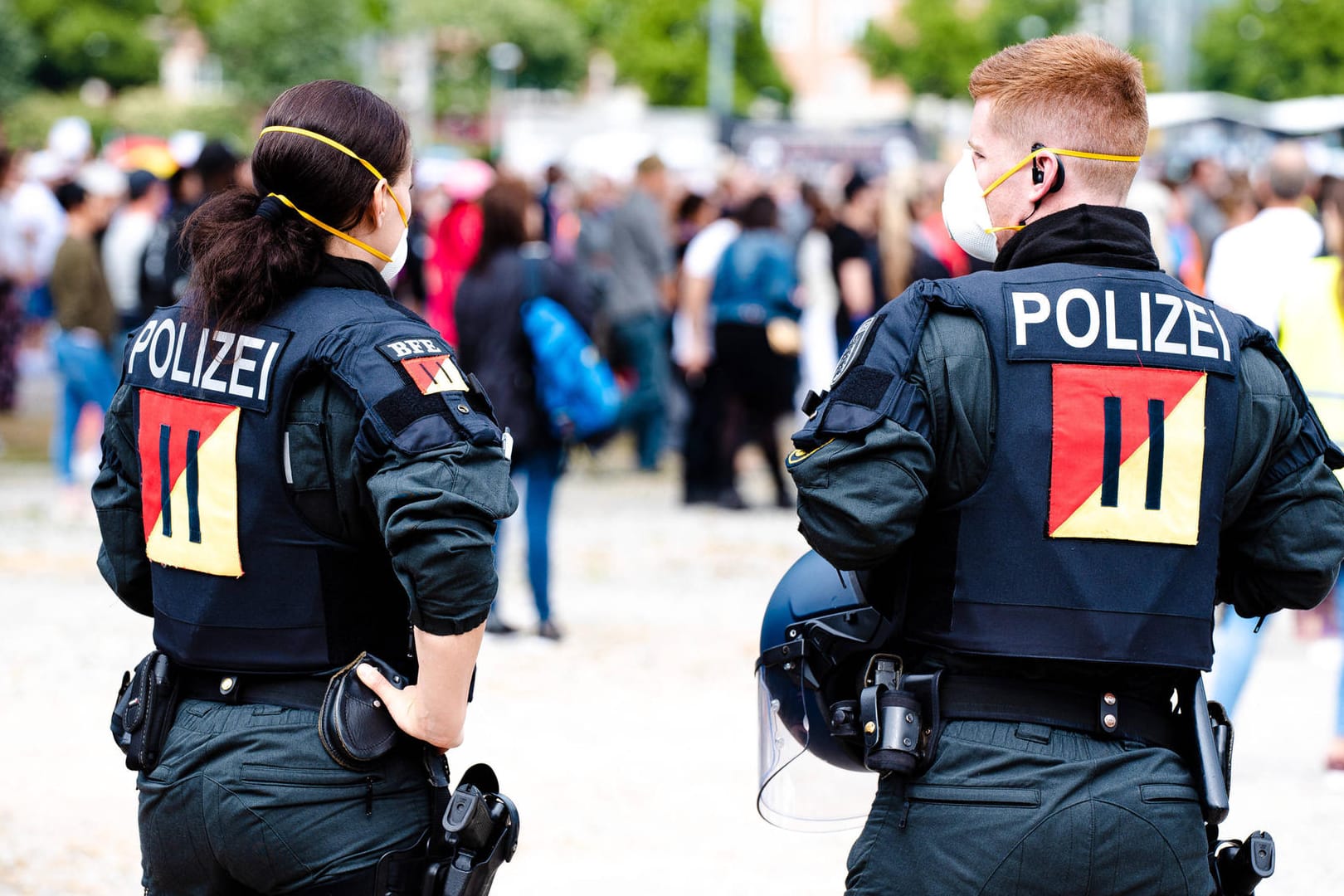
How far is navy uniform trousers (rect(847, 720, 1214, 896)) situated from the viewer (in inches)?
96.2

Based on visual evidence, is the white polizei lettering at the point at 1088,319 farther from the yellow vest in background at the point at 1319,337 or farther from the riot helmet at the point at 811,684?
the yellow vest in background at the point at 1319,337

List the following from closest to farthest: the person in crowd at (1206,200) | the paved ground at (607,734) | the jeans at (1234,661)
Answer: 1. the paved ground at (607,734)
2. the jeans at (1234,661)
3. the person in crowd at (1206,200)

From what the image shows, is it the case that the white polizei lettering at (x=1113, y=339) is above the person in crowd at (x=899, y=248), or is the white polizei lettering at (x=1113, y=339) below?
above

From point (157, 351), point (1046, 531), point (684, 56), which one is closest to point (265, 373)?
point (157, 351)

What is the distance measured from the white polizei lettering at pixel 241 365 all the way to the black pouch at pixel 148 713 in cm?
48

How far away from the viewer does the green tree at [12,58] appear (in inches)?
2103

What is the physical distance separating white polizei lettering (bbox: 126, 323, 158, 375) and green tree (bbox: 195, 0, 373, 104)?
57497 millimetres

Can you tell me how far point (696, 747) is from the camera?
6.20 m

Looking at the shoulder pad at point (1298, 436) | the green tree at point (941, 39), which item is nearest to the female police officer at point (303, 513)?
the shoulder pad at point (1298, 436)

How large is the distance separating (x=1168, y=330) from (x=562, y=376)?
16.1ft

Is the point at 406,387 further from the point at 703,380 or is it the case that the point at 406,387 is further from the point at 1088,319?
the point at 703,380

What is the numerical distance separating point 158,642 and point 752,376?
8126 mm

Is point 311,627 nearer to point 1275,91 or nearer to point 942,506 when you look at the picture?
point 942,506

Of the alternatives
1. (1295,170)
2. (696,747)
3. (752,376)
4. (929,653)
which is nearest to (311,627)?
(929,653)
